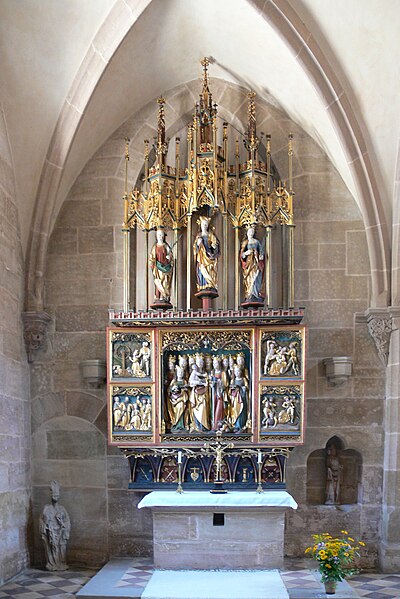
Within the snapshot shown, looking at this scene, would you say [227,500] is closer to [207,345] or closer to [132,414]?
[132,414]

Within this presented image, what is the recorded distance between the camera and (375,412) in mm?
10133

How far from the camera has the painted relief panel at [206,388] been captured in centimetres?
963

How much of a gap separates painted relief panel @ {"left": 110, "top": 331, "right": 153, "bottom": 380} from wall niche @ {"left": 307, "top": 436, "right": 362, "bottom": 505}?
2.50 metres

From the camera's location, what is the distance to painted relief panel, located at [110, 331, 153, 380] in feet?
31.5

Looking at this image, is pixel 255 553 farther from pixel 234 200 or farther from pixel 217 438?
pixel 234 200

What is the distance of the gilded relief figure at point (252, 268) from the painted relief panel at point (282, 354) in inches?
18.0

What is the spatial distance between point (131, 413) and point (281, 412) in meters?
1.78

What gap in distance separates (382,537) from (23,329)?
5102 millimetres

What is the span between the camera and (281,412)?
9500 millimetres

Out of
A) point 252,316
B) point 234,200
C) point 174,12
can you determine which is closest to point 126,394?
point 252,316

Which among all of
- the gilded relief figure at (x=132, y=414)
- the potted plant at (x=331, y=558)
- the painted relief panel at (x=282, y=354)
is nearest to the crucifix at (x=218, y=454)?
the gilded relief figure at (x=132, y=414)

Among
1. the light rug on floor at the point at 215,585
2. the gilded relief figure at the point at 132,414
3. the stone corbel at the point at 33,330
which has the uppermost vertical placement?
the stone corbel at the point at 33,330

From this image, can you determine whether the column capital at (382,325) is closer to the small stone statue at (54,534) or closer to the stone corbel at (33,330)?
the stone corbel at (33,330)

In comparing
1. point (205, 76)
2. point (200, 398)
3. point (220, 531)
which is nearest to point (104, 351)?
point (200, 398)
